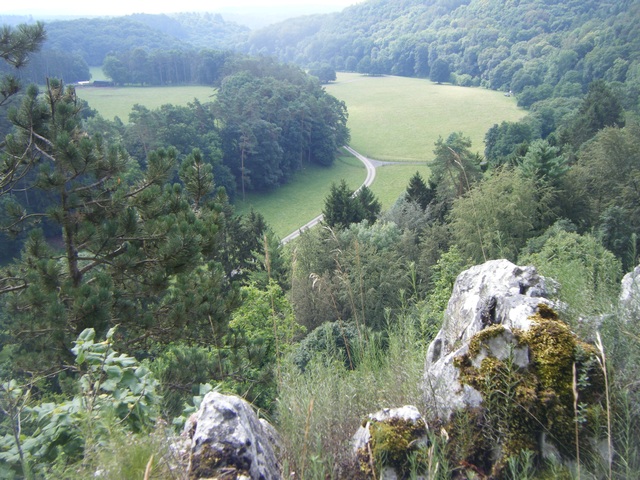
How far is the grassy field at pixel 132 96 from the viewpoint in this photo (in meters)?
76.2

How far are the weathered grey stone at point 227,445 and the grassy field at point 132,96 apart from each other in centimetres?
7380

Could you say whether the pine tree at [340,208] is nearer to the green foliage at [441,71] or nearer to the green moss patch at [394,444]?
the green moss patch at [394,444]

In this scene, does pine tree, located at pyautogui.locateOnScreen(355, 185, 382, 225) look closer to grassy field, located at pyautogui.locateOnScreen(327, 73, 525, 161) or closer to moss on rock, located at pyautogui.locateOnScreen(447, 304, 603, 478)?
moss on rock, located at pyautogui.locateOnScreen(447, 304, 603, 478)

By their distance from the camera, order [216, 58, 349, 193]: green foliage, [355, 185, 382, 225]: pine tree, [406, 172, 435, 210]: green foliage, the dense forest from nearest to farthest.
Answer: the dense forest → [406, 172, 435, 210]: green foliage → [355, 185, 382, 225]: pine tree → [216, 58, 349, 193]: green foliage

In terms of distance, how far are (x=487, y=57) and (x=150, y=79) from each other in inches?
3145

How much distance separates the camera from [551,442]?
3393 mm

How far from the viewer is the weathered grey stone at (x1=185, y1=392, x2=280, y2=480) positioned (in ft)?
9.57

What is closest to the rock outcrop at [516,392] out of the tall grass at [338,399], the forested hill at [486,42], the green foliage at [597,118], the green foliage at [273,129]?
the tall grass at [338,399]

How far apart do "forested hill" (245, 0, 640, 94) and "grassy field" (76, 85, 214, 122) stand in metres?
63.5

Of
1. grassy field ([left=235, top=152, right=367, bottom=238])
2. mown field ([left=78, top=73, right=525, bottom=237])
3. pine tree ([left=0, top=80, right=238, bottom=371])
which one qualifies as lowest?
grassy field ([left=235, top=152, right=367, bottom=238])

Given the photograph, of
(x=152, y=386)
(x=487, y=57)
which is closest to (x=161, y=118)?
(x=152, y=386)

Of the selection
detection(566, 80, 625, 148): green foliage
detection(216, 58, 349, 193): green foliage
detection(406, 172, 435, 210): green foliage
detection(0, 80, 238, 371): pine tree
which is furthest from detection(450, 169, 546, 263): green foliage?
detection(216, 58, 349, 193): green foliage

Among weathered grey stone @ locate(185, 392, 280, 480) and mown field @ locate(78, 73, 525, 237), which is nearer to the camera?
weathered grey stone @ locate(185, 392, 280, 480)

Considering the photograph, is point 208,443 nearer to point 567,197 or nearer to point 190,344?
point 190,344
